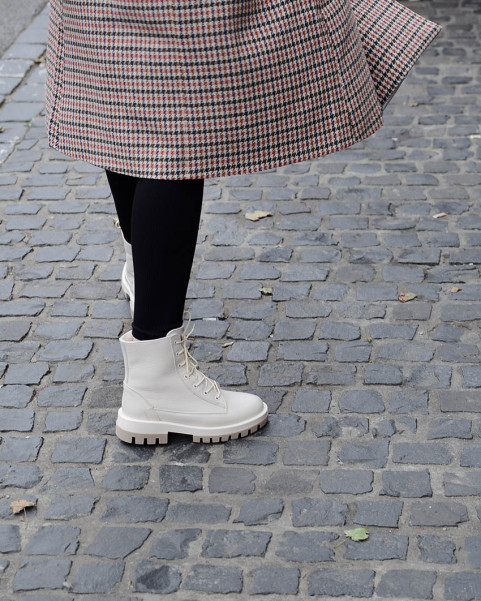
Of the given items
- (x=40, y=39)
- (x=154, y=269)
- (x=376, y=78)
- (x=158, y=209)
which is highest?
(x=376, y=78)

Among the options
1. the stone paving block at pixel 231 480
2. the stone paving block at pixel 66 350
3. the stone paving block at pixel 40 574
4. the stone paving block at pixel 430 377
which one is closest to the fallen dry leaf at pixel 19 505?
the stone paving block at pixel 40 574

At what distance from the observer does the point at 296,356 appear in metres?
3.17

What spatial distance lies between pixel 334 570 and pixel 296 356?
100cm

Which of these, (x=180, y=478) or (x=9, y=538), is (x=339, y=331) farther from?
(x=9, y=538)

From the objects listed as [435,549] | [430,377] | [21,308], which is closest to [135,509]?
[435,549]

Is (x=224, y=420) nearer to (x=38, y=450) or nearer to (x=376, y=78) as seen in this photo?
(x=38, y=450)

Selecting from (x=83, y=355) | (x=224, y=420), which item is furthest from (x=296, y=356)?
(x=83, y=355)

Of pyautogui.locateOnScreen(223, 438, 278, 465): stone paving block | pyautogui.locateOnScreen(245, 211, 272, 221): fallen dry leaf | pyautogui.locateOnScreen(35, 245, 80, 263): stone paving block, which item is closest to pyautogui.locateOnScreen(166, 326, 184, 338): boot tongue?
pyautogui.locateOnScreen(223, 438, 278, 465): stone paving block

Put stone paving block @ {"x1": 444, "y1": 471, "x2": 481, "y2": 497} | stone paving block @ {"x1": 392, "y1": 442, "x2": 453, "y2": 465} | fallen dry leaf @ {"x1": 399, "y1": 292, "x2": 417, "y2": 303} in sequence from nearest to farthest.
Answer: stone paving block @ {"x1": 444, "y1": 471, "x2": 481, "y2": 497}, stone paving block @ {"x1": 392, "y1": 442, "x2": 453, "y2": 465}, fallen dry leaf @ {"x1": 399, "y1": 292, "x2": 417, "y2": 303}

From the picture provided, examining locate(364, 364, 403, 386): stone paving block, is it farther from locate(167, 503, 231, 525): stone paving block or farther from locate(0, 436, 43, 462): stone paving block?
locate(0, 436, 43, 462): stone paving block

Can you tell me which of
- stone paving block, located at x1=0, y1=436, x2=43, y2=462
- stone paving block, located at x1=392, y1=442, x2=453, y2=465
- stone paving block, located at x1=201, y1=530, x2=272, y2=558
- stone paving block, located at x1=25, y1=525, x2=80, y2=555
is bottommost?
stone paving block, located at x1=0, y1=436, x2=43, y2=462

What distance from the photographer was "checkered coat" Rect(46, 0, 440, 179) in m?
2.33

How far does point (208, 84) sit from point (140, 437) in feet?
3.26

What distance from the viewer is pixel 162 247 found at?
2557mm
